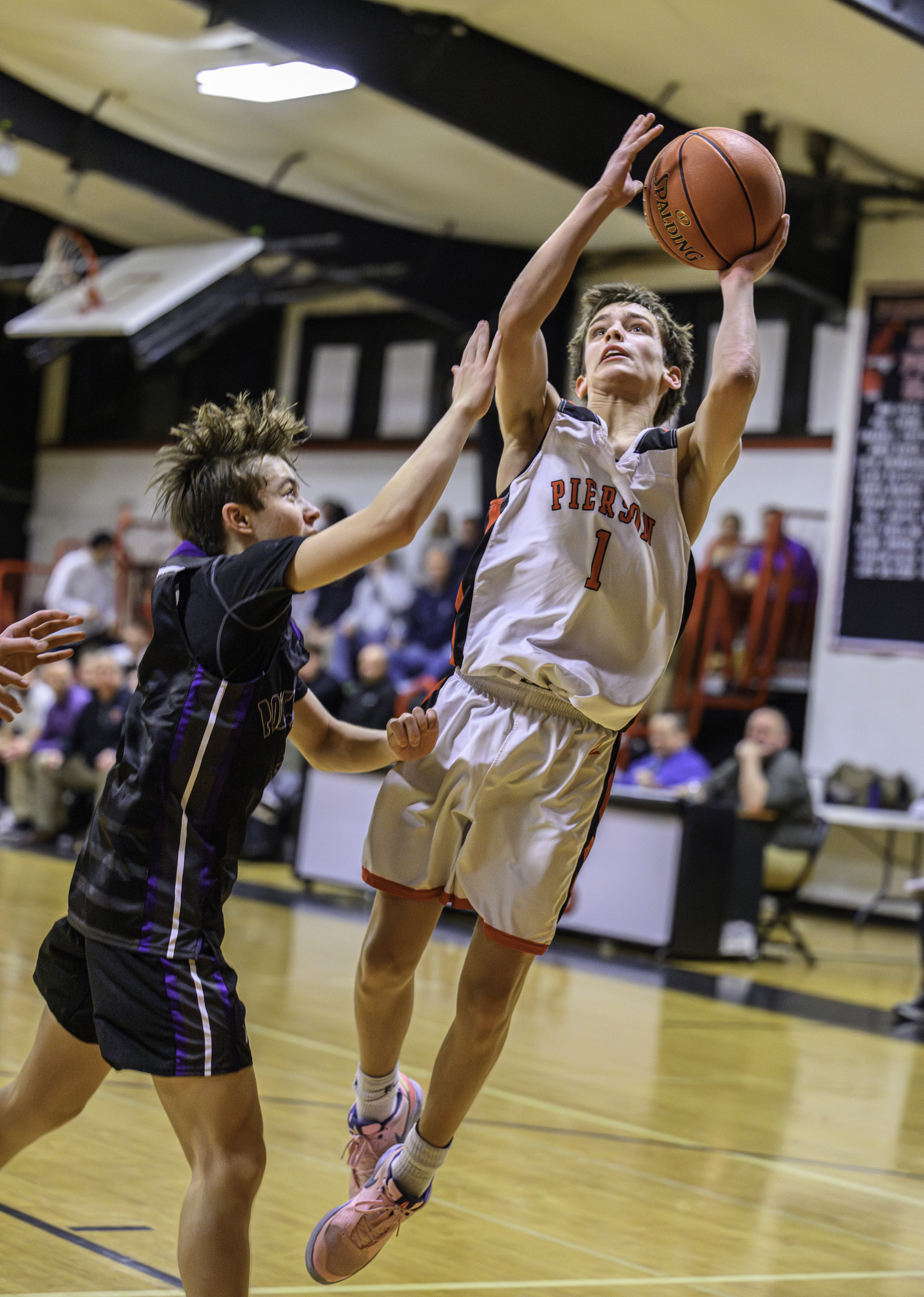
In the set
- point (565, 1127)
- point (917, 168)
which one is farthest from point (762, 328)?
point (565, 1127)

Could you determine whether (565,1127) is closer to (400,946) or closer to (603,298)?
(400,946)

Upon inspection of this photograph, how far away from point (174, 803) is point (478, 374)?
807 millimetres

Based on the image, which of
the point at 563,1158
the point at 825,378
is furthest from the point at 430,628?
the point at 563,1158

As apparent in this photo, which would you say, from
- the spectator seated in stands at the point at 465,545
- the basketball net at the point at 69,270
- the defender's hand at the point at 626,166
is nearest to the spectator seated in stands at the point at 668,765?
the spectator seated in stands at the point at 465,545

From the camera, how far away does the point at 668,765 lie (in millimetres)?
9445

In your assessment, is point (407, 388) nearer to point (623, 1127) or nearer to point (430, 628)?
point (430, 628)

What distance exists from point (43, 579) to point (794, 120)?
34.9 ft

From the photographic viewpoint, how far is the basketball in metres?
2.83

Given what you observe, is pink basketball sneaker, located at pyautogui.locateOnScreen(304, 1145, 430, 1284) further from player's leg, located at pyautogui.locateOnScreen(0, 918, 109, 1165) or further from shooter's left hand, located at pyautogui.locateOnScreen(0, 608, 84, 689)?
shooter's left hand, located at pyautogui.locateOnScreen(0, 608, 84, 689)

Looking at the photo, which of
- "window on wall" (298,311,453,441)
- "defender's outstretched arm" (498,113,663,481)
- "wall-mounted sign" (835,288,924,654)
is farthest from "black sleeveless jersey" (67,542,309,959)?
"window on wall" (298,311,453,441)

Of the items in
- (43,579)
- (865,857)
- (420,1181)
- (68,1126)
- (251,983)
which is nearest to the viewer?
(420,1181)

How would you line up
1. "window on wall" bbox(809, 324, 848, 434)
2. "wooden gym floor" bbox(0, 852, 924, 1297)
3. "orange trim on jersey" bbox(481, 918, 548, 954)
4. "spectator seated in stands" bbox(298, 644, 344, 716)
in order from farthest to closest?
"window on wall" bbox(809, 324, 848, 434)
"spectator seated in stands" bbox(298, 644, 344, 716)
"wooden gym floor" bbox(0, 852, 924, 1297)
"orange trim on jersey" bbox(481, 918, 548, 954)

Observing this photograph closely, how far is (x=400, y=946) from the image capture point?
287 cm

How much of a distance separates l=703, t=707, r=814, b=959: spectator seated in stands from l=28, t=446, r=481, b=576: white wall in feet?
17.5
